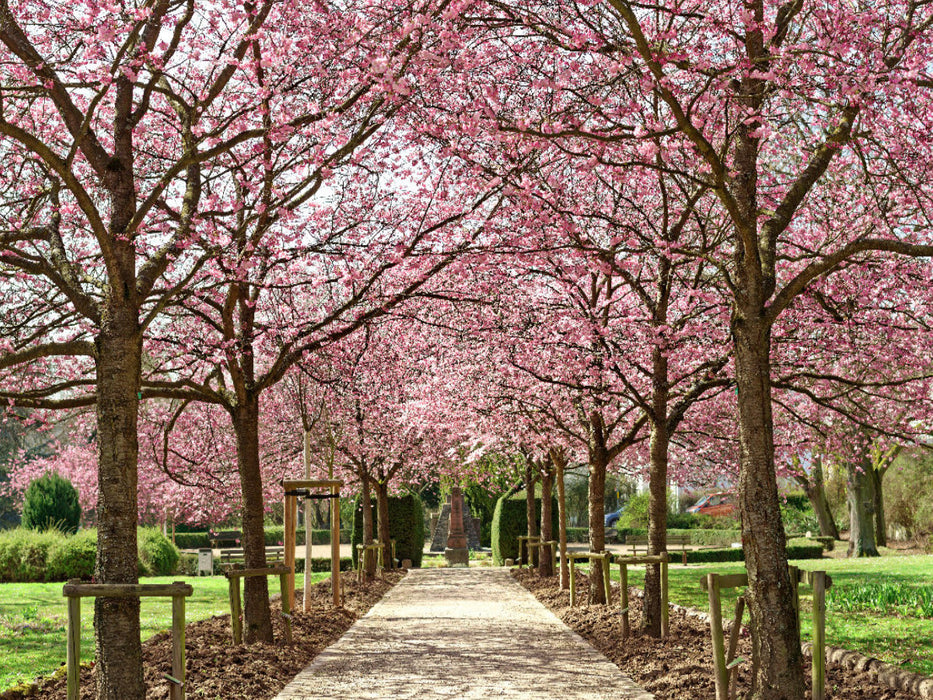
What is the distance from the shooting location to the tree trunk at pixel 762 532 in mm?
6398

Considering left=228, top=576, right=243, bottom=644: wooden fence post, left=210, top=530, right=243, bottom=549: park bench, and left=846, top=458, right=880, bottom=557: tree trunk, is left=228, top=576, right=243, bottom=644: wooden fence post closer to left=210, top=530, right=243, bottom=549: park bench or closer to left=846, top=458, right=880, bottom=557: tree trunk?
left=846, top=458, right=880, bottom=557: tree trunk

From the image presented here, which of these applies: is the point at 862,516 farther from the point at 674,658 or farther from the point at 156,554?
the point at 674,658

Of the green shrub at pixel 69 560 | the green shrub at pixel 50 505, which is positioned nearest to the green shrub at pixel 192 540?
the green shrub at pixel 50 505

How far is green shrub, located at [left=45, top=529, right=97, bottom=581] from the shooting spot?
21297mm

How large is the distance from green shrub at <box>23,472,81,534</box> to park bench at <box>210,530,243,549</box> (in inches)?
358

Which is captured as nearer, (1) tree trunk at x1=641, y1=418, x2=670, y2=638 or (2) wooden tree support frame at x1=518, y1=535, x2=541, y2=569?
(1) tree trunk at x1=641, y1=418, x2=670, y2=638

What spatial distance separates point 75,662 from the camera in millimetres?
6434

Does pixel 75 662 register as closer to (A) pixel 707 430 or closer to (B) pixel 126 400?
(B) pixel 126 400

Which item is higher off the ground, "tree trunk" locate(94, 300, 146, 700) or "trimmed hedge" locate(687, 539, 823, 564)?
"tree trunk" locate(94, 300, 146, 700)

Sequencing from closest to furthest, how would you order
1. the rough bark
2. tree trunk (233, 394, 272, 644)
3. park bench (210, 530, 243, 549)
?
tree trunk (233, 394, 272, 644), the rough bark, park bench (210, 530, 243, 549)

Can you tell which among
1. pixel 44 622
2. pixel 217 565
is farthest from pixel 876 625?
pixel 217 565

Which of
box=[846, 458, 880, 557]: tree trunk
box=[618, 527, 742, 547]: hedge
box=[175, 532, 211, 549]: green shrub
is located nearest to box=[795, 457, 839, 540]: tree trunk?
box=[618, 527, 742, 547]: hedge

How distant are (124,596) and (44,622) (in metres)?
7.73

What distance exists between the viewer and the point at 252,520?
35.0 ft
